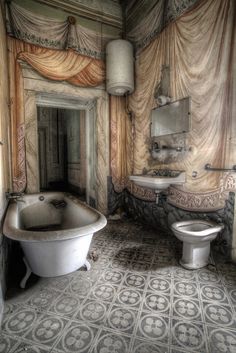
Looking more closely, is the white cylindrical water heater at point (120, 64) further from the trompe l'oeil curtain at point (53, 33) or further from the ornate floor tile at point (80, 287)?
the ornate floor tile at point (80, 287)

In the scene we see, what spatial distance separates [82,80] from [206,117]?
2.20m

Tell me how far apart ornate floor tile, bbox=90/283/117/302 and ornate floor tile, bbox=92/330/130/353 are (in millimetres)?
326

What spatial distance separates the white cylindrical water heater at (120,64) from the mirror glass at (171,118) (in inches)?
29.2

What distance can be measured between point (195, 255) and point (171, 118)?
6.14ft

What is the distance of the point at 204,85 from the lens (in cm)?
234

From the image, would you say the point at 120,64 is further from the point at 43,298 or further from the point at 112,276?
the point at 43,298

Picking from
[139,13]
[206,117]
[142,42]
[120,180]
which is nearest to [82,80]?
[142,42]

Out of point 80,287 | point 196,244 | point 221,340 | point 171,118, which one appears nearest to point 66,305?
point 80,287

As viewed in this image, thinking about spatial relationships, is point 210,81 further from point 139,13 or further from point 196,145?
point 139,13

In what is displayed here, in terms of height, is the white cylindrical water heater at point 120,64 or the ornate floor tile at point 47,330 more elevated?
the white cylindrical water heater at point 120,64

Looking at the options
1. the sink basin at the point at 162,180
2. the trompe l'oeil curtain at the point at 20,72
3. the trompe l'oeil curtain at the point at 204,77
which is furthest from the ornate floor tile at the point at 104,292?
the trompe l'oeil curtain at the point at 20,72

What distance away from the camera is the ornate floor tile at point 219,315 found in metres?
1.36

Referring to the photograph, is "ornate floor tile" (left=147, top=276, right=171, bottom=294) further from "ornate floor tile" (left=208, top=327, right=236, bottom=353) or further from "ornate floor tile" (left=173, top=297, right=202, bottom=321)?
"ornate floor tile" (left=208, top=327, right=236, bottom=353)

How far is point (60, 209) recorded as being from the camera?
3.08m
